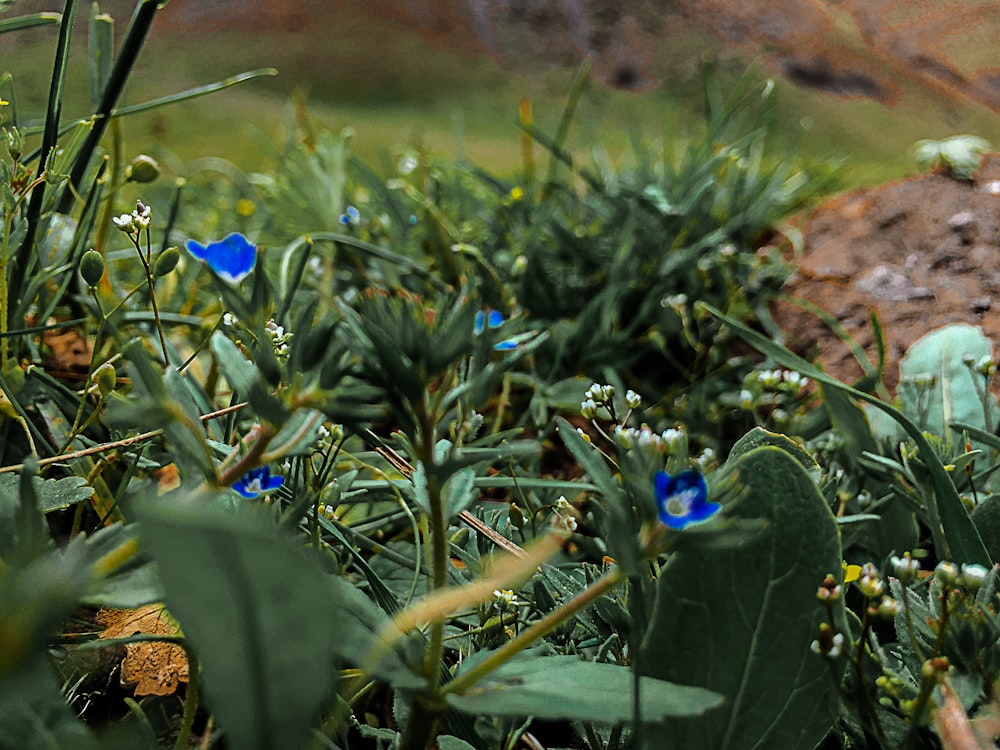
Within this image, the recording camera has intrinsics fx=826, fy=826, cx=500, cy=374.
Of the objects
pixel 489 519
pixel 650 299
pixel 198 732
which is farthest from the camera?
pixel 650 299

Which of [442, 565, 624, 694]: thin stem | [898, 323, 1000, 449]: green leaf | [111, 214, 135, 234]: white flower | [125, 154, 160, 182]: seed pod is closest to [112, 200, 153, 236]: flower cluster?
[111, 214, 135, 234]: white flower

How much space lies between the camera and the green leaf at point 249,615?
0.21 metres

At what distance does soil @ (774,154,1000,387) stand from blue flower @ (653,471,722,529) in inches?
23.1

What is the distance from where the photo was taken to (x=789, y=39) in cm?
127

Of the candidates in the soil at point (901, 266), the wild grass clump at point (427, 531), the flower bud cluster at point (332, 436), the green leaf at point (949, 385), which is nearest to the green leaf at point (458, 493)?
the wild grass clump at point (427, 531)

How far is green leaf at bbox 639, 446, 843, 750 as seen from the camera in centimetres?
35

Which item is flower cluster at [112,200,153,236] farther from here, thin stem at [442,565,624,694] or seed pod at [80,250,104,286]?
thin stem at [442,565,624,694]

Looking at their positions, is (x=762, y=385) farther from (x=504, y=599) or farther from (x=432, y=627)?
(x=432, y=627)

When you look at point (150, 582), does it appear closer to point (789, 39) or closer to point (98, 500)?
point (98, 500)

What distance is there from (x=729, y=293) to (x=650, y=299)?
0.09m

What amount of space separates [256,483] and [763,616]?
232mm

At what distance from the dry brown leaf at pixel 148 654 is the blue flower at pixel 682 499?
0.81 feet

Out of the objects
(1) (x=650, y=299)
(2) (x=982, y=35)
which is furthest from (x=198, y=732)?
(2) (x=982, y=35)

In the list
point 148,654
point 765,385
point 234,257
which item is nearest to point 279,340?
point 234,257
